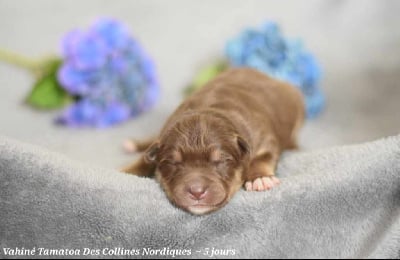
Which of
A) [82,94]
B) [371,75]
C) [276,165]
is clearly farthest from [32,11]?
[276,165]

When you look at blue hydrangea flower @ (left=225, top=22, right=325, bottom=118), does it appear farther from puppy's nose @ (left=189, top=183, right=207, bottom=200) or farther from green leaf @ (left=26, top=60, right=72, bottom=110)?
puppy's nose @ (left=189, top=183, right=207, bottom=200)

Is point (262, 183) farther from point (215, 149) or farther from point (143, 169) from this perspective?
point (143, 169)

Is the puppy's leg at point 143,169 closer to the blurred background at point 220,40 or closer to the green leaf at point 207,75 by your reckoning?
the blurred background at point 220,40

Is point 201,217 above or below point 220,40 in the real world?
above

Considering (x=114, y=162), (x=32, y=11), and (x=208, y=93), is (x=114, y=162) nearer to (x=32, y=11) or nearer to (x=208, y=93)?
(x=208, y=93)

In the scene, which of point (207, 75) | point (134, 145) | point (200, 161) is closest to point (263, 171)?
point (200, 161)

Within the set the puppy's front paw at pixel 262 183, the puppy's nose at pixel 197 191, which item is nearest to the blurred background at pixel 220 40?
the puppy's front paw at pixel 262 183
